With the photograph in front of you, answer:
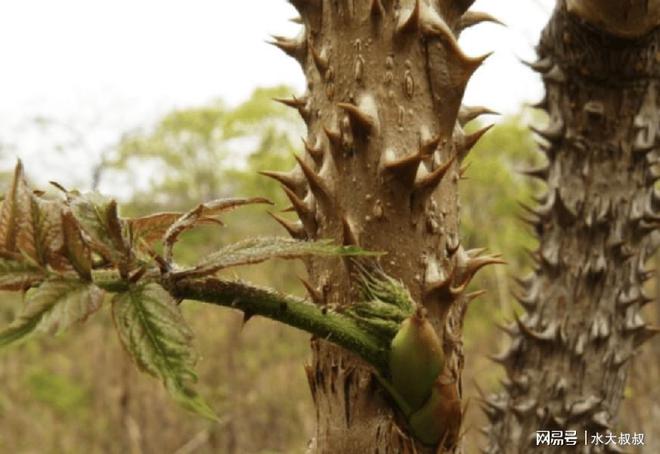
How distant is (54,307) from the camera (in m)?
0.49

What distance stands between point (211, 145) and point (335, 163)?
35.1 ft

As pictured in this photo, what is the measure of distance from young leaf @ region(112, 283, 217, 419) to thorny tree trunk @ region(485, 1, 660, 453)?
3.60ft

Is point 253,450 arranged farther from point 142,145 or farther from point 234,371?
point 142,145

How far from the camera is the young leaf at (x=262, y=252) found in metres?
0.53

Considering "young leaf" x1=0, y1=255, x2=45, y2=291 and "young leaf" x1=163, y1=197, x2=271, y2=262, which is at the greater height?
"young leaf" x1=163, y1=197, x2=271, y2=262

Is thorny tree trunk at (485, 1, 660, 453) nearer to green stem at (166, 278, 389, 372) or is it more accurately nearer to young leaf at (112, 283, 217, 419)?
green stem at (166, 278, 389, 372)

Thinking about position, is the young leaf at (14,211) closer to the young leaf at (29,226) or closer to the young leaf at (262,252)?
the young leaf at (29,226)

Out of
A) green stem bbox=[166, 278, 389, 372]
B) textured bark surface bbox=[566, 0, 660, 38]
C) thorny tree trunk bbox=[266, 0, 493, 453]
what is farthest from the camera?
textured bark surface bbox=[566, 0, 660, 38]

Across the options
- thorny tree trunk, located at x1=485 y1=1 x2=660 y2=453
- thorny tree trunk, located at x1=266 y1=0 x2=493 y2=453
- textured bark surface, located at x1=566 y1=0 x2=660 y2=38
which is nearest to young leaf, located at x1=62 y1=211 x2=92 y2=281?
thorny tree trunk, located at x1=266 y1=0 x2=493 y2=453

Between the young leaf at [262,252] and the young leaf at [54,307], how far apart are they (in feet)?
0.23

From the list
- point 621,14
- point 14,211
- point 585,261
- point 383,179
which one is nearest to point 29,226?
point 14,211

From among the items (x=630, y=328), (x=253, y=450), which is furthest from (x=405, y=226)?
(x=253, y=450)

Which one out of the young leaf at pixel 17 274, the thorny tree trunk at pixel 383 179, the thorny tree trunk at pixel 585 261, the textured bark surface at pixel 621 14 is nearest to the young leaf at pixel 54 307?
the young leaf at pixel 17 274

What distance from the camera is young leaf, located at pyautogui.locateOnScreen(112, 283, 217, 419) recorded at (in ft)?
1.61
